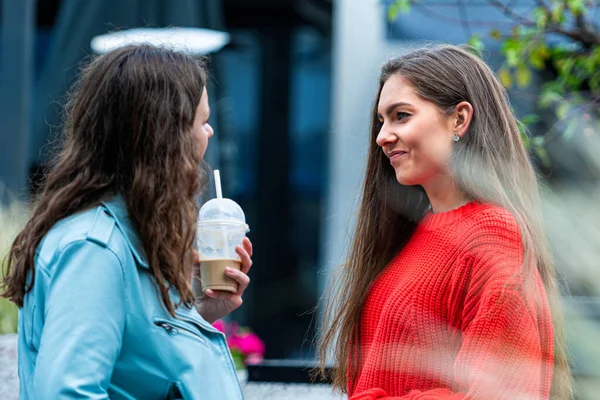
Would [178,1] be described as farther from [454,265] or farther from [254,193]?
[454,265]

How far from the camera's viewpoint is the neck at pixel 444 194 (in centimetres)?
189

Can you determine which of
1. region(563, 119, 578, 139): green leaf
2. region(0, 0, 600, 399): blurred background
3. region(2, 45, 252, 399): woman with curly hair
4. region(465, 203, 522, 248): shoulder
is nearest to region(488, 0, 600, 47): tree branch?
region(0, 0, 600, 399): blurred background

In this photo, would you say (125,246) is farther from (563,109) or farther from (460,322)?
(563,109)

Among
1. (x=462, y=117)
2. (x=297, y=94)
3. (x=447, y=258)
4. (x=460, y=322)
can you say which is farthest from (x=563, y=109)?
(x=297, y=94)

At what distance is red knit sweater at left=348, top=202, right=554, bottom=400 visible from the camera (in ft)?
5.28

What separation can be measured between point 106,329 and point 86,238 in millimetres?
159

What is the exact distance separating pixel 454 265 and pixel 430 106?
1.24 ft

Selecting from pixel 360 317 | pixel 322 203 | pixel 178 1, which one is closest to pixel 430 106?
pixel 360 317

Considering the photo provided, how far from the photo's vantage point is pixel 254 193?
6.07 meters

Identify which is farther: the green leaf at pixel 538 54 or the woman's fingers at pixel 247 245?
the green leaf at pixel 538 54

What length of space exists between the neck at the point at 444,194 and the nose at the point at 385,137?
0.13 meters

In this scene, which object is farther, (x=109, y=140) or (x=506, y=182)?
(x=506, y=182)

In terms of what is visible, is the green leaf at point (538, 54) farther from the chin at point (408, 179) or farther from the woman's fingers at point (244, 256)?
the woman's fingers at point (244, 256)

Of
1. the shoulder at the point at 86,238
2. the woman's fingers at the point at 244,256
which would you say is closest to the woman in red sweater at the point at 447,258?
the woman's fingers at the point at 244,256
